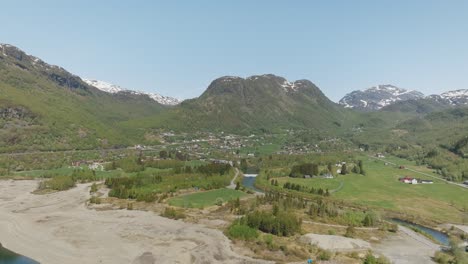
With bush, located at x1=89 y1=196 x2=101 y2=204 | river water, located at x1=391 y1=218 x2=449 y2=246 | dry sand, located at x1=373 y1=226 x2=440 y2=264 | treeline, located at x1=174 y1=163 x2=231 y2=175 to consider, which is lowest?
bush, located at x1=89 y1=196 x2=101 y2=204

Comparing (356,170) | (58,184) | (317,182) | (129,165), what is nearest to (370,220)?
(317,182)

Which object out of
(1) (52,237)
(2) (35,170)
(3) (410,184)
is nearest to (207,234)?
(1) (52,237)

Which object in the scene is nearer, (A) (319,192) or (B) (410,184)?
(A) (319,192)

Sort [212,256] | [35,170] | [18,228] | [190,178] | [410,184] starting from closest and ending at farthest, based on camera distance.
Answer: [212,256] < [18,228] < [190,178] < [410,184] < [35,170]

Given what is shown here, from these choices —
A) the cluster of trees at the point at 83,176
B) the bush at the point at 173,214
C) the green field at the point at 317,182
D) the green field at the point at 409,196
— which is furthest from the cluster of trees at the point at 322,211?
the cluster of trees at the point at 83,176

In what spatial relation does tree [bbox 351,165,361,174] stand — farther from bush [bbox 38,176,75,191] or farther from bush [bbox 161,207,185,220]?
bush [bbox 38,176,75,191]

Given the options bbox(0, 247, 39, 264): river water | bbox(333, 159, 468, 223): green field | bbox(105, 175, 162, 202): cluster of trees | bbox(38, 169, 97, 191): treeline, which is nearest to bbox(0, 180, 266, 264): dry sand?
bbox(0, 247, 39, 264): river water

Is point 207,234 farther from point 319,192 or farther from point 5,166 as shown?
point 5,166
